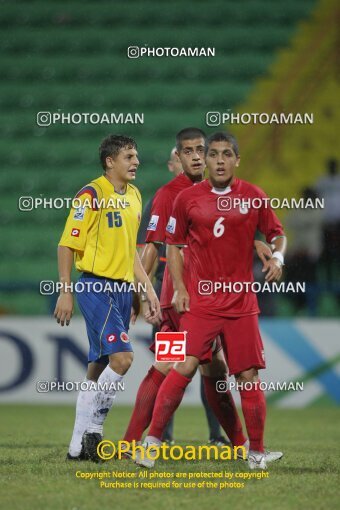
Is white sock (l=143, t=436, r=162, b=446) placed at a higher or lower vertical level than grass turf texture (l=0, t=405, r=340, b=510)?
higher

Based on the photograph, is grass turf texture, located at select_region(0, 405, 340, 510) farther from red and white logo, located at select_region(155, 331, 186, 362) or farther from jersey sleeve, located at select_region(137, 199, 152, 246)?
jersey sleeve, located at select_region(137, 199, 152, 246)

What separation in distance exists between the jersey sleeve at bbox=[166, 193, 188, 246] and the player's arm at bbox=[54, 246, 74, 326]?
520mm

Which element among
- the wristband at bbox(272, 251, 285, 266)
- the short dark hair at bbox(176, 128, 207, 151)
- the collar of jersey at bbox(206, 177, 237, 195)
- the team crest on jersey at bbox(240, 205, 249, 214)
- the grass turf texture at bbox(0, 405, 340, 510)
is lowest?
the grass turf texture at bbox(0, 405, 340, 510)

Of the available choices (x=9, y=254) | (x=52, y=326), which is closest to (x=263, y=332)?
(x=52, y=326)

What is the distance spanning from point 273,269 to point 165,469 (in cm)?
105

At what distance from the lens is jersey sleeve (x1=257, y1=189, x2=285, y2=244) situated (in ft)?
16.2

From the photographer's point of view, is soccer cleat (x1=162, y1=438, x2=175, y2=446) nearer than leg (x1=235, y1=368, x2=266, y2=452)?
No

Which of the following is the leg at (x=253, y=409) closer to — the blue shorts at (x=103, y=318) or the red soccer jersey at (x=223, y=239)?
the red soccer jersey at (x=223, y=239)

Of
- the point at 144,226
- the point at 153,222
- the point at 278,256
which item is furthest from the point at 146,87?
the point at 278,256

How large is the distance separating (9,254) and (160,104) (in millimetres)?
2891

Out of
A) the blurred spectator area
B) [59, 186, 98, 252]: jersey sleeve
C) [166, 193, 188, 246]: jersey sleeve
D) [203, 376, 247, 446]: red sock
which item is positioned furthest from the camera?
the blurred spectator area

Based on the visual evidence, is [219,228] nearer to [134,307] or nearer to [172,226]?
[172,226]

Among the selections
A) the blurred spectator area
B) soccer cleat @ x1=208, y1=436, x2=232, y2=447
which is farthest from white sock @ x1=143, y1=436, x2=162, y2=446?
the blurred spectator area

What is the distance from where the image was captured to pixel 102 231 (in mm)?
5148
